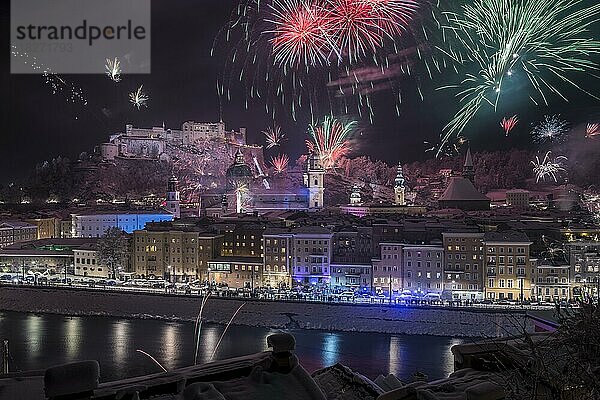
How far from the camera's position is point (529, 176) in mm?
9477

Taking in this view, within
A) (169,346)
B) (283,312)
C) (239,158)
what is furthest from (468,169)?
(169,346)

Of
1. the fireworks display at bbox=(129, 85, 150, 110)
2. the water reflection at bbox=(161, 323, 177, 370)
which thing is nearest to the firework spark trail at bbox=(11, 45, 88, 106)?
the fireworks display at bbox=(129, 85, 150, 110)

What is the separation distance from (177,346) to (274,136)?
5.69m

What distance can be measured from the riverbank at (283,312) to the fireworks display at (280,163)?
4.04m

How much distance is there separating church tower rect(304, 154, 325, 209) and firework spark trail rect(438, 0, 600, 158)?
6.62 feet

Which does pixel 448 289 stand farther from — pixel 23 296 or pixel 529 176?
pixel 23 296

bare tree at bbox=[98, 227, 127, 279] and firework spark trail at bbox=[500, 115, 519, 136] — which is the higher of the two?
firework spark trail at bbox=[500, 115, 519, 136]

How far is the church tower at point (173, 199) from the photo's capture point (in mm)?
10359

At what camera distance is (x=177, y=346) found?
567 centimetres

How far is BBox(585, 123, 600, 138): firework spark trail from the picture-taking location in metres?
8.91

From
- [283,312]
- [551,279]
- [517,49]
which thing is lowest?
[283,312]

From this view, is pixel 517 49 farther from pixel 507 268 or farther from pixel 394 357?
pixel 394 357

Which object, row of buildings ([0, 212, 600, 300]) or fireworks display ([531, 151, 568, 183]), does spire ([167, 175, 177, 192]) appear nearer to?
row of buildings ([0, 212, 600, 300])

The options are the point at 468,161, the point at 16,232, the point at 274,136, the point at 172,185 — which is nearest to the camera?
the point at 468,161
